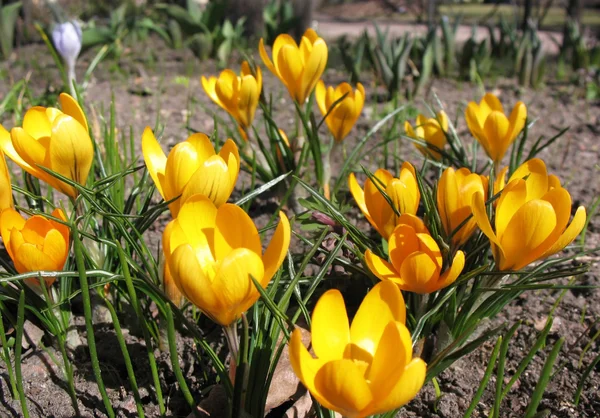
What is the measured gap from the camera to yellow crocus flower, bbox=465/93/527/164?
147 centimetres

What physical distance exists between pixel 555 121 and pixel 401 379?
8.82 feet

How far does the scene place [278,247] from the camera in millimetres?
766

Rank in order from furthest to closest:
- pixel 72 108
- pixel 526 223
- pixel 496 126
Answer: pixel 496 126, pixel 72 108, pixel 526 223

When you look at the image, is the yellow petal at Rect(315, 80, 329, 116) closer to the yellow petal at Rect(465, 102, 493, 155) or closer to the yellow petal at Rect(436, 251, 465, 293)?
the yellow petal at Rect(465, 102, 493, 155)

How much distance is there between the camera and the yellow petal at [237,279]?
0.72 metres

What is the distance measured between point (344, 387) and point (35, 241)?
0.61 metres

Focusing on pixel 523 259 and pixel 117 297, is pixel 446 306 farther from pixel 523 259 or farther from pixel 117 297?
pixel 117 297

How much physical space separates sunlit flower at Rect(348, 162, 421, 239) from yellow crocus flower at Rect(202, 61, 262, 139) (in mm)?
497

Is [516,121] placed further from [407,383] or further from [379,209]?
[407,383]

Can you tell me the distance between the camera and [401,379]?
2.07 feet

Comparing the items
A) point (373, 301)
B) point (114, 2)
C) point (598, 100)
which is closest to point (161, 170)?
point (373, 301)

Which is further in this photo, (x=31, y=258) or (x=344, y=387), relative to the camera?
(x=31, y=258)

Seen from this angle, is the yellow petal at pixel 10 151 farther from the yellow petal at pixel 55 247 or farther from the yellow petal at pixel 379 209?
the yellow petal at pixel 379 209

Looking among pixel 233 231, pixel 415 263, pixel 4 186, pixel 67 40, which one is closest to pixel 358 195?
pixel 415 263
